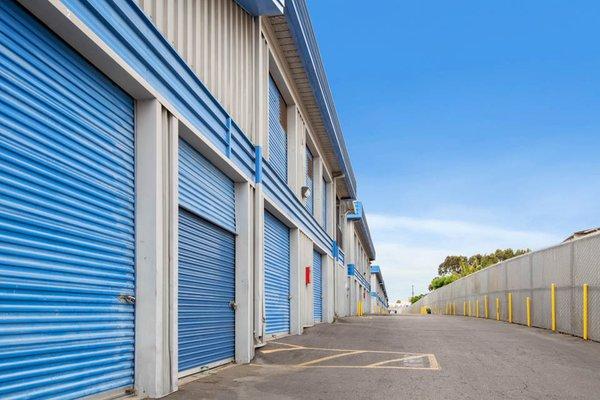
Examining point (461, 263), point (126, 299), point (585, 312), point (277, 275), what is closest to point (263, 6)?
point (277, 275)

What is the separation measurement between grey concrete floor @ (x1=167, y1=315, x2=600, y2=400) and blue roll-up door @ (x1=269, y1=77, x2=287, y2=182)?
13.7 feet

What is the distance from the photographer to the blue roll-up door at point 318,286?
21797mm

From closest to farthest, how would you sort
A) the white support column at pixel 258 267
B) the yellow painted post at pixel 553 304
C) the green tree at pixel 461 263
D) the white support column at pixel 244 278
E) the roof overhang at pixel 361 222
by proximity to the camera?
the white support column at pixel 244 278 → the white support column at pixel 258 267 → the yellow painted post at pixel 553 304 → the roof overhang at pixel 361 222 → the green tree at pixel 461 263

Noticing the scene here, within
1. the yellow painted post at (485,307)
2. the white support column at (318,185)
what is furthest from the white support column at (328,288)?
the yellow painted post at (485,307)

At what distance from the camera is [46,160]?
4961 millimetres

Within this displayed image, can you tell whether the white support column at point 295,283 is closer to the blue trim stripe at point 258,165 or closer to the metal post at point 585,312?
the blue trim stripe at point 258,165

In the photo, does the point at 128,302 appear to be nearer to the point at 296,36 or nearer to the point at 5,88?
the point at 5,88

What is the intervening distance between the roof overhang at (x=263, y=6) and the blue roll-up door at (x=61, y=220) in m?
5.04

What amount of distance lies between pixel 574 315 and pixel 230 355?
31.4 feet

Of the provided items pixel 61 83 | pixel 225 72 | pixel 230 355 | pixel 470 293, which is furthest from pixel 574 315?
pixel 470 293

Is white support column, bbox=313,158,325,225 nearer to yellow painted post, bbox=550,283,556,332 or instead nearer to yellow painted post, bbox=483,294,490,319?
yellow painted post, bbox=550,283,556,332

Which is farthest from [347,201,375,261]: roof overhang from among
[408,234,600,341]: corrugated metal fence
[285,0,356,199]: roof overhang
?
[285,0,356,199]: roof overhang

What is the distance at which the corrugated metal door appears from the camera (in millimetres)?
8086

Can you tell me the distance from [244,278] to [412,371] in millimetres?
3282
